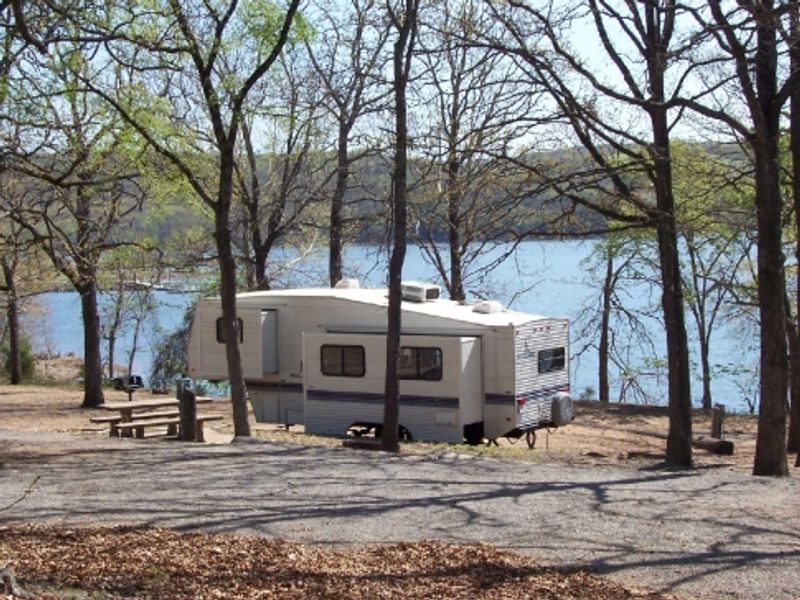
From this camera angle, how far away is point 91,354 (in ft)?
75.8

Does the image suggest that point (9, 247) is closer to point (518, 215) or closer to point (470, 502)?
point (518, 215)

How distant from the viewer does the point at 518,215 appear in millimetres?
13102

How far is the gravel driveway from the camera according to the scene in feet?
22.7

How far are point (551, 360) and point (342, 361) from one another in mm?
3600

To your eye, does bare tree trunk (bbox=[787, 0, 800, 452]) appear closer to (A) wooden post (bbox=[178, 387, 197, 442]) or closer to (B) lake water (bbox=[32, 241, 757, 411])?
(B) lake water (bbox=[32, 241, 757, 411])

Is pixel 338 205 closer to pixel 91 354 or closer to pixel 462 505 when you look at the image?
pixel 91 354

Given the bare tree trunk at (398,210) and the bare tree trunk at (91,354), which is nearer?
the bare tree trunk at (398,210)

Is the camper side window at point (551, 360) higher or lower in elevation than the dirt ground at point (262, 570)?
higher

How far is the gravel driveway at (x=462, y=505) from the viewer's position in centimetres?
692

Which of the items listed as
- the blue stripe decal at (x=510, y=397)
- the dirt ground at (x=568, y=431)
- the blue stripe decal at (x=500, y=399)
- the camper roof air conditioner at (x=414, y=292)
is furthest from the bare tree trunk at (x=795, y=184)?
the camper roof air conditioner at (x=414, y=292)

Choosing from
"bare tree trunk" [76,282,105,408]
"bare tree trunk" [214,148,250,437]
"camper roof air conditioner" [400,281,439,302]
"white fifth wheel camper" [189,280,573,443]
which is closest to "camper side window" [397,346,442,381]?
Answer: "white fifth wheel camper" [189,280,573,443]

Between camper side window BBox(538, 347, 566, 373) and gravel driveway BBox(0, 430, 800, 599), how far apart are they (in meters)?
6.31

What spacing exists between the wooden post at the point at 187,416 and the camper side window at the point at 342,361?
372 centimetres

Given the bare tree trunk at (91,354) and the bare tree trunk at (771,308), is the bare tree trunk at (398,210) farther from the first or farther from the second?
the bare tree trunk at (91,354)
